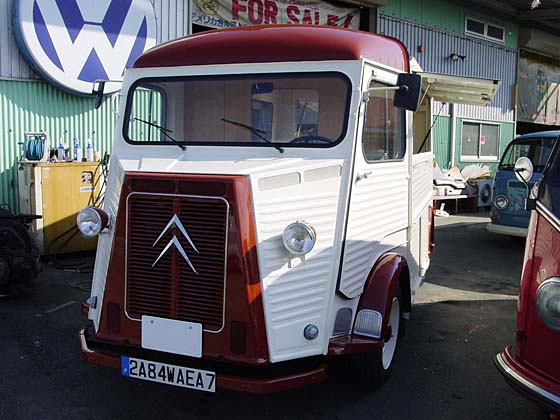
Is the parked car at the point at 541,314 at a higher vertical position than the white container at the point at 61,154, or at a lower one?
lower

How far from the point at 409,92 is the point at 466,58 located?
13193 millimetres

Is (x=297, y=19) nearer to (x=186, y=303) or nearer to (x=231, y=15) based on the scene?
(x=231, y=15)

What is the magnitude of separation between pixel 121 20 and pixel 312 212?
21.7 ft

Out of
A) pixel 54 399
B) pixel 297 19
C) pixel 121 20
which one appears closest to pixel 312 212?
pixel 54 399

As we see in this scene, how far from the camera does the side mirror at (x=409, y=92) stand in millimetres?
3773

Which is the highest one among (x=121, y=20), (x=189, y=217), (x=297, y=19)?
(x=297, y=19)

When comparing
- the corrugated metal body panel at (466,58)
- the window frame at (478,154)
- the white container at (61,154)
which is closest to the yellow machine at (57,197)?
the white container at (61,154)

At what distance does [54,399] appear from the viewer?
3826 millimetres

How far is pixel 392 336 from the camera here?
425 cm

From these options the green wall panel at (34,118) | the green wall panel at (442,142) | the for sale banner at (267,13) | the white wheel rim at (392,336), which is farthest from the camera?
the green wall panel at (442,142)

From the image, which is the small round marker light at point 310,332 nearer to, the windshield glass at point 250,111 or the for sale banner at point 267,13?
the windshield glass at point 250,111

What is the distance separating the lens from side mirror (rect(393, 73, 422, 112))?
377cm

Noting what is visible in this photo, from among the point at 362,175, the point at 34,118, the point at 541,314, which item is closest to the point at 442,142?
the point at 34,118

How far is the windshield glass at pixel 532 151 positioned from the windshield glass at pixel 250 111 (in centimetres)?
595
